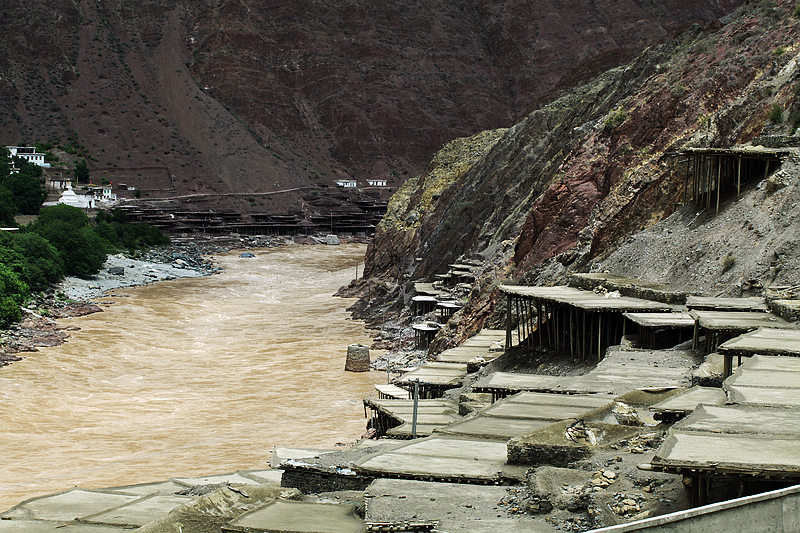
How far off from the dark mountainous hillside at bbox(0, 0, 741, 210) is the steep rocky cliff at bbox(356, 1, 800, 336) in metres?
94.2

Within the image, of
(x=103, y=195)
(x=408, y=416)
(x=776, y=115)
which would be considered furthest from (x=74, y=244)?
(x=408, y=416)

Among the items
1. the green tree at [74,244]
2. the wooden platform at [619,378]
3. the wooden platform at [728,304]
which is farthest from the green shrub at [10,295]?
the wooden platform at [728,304]

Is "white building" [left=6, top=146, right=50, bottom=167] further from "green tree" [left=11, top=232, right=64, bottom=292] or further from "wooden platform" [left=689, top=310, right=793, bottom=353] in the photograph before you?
"wooden platform" [left=689, top=310, right=793, bottom=353]

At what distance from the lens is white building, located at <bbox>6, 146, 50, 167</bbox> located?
11650 cm

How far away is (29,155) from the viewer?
387 ft

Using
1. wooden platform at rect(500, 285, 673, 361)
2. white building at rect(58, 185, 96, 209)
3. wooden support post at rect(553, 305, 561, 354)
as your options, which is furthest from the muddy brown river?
white building at rect(58, 185, 96, 209)

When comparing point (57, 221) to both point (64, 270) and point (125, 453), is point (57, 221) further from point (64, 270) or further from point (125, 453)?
point (125, 453)

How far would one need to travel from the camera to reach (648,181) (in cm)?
2916

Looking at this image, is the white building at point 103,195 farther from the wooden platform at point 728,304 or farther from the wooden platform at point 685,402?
the wooden platform at point 685,402

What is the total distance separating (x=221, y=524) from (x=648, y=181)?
2296 cm

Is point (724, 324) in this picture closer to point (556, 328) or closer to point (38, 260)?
point (556, 328)

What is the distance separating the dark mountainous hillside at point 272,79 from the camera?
142 metres

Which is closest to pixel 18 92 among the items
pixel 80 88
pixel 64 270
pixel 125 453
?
pixel 80 88

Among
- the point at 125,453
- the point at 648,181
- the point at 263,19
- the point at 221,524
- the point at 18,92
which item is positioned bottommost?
the point at 125,453
